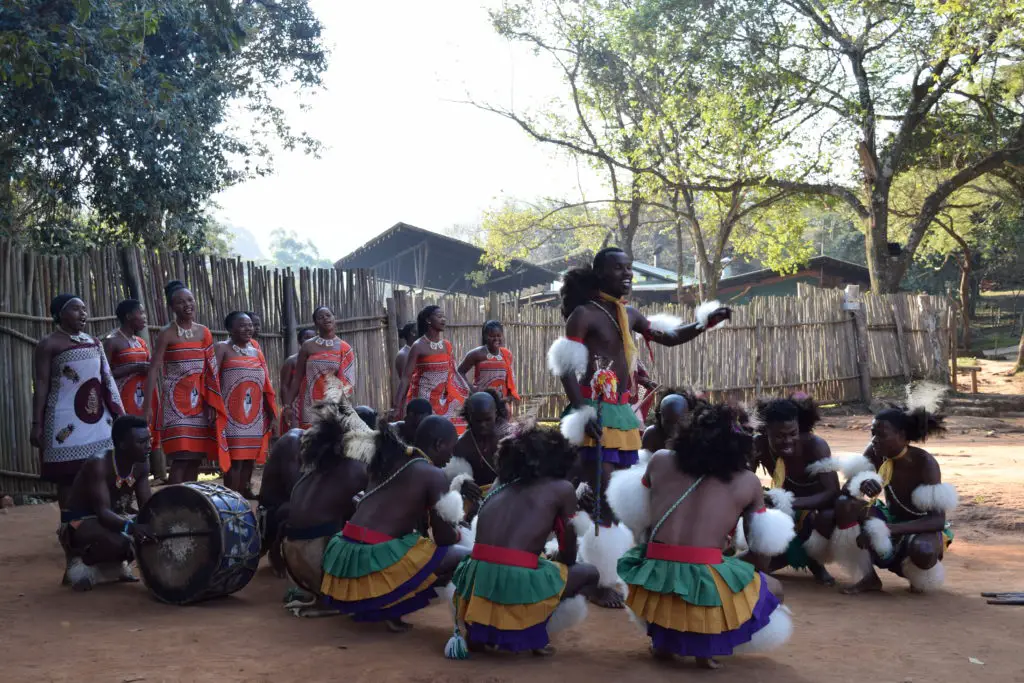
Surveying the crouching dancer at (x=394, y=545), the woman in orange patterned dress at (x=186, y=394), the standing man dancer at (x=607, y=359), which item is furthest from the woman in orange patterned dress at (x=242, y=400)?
the standing man dancer at (x=607, y=359)

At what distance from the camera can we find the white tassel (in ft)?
16.2

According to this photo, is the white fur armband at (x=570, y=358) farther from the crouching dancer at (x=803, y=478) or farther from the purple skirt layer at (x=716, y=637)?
the purple skirt layer at (x=716, y=637)

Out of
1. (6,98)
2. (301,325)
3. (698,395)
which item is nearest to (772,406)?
(698,395)

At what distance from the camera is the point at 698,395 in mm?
5445

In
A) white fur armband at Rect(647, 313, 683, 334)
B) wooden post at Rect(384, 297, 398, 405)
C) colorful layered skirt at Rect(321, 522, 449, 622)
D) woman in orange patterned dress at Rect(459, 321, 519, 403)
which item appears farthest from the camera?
wooden post at Rect(384, 297, 398, 405)

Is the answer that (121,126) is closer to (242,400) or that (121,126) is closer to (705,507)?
(242,400)

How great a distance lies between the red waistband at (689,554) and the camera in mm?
3752

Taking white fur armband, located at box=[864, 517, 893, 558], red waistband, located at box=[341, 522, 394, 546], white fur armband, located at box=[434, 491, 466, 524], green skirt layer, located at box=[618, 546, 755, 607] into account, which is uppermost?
white fur armband, located at box=[434, 491, 466, 524]

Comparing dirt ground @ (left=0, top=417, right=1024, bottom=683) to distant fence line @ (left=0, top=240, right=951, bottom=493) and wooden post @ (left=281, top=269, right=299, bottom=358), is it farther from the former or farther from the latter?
wooden post @ (left=281, top=269, right=299, bottom=358)

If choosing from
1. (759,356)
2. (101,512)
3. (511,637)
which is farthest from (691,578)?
(759,356)

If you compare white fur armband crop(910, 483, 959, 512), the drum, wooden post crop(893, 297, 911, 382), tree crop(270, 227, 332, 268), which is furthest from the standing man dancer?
tree crop(270, 227, 332, 268)

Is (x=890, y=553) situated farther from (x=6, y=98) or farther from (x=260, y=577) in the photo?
(x=6, y=98)

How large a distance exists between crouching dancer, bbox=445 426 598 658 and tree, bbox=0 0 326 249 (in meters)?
6.95

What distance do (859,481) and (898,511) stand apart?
296 millimetres
